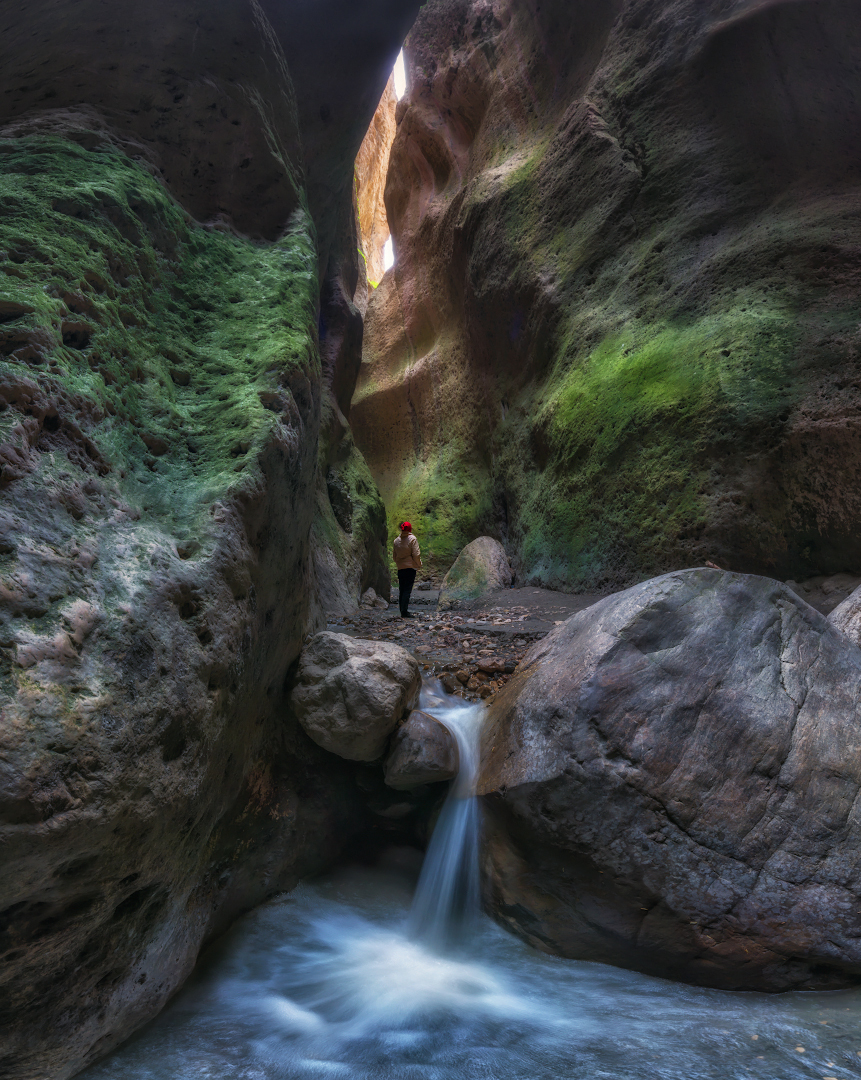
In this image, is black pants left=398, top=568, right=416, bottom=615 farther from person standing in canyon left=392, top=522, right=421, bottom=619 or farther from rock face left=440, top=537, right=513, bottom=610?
rock face left=440, top=537, right=513, bottom=610

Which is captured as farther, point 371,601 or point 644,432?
point 371,601

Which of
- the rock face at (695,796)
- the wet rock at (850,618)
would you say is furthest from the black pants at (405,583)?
the wet rock at (850,618)

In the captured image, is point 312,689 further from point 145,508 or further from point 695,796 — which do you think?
point 695,796

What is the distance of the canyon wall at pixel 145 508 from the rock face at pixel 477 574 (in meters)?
5.94

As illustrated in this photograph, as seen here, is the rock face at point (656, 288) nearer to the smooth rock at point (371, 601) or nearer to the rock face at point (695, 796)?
the smooth rock at point (371, 601)

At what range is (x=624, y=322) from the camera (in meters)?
9.48

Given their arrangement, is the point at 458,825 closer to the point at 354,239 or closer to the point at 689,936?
the point at 689,936

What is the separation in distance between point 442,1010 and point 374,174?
41342 mm

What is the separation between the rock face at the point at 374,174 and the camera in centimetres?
3266

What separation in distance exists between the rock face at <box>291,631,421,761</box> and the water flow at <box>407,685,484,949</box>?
0.60 meters

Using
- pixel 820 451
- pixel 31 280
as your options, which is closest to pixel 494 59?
pixel 820 451

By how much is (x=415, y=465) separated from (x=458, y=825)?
1459 centimetres

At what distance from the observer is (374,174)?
35375mm

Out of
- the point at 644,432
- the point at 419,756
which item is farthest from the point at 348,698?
the point at 644,432
